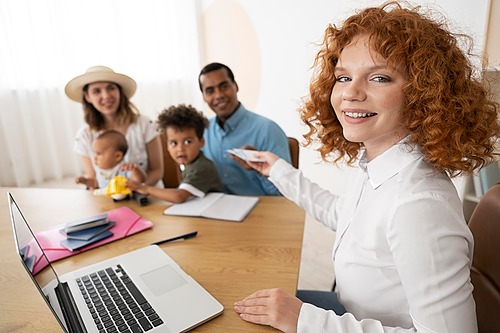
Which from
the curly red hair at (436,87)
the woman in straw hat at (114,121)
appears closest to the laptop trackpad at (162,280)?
the curly red hair at (436,87)

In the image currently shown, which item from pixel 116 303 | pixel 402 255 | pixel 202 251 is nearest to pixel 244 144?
pixel 202 251

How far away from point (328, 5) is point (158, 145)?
1950 millimetres

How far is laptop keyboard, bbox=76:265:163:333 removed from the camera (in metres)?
0.78

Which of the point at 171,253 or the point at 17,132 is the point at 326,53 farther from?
the point at 17,132

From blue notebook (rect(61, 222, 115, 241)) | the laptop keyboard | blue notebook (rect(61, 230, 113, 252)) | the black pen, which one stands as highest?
blue notebook (rect(61, 222, 115, 241))

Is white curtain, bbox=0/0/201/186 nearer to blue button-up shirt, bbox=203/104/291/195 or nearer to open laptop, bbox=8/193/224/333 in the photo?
blue button-up shirt, bbox=203/104/291/195

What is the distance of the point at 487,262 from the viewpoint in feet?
3.15

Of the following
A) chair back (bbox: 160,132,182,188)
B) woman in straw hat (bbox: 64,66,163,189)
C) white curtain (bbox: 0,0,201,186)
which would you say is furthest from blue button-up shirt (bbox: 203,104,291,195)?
white curtain (bbox: 0,0,201,186)

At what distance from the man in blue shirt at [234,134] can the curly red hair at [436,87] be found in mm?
1029

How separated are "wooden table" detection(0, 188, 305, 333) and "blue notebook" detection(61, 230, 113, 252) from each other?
34 mm

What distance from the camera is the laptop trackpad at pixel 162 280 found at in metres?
0.90

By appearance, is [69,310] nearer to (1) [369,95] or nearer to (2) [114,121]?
(1) [369,95]

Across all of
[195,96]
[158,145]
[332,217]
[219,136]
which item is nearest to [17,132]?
[195,96]

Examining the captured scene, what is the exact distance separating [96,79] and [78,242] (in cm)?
104
